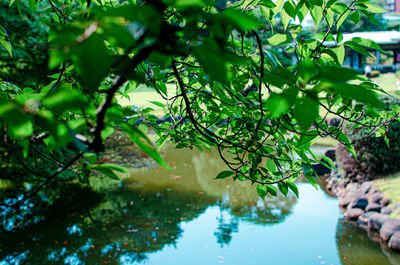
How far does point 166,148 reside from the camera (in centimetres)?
1350

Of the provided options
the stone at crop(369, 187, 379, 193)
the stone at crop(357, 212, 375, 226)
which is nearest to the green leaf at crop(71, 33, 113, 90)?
the stone at crop(357, 212, 375, 226)

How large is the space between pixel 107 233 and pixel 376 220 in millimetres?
4784

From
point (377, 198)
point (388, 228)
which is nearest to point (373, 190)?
point (377, 198)

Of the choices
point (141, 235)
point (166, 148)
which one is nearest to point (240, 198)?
point (141, 235)

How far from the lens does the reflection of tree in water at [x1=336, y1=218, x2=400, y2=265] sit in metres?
4.71

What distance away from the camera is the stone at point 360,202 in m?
6.09

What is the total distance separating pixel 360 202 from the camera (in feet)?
20.1

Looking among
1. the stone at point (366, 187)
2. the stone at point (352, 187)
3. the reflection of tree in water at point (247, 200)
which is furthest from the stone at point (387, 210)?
the reflection of tree in water at point (247, 200)

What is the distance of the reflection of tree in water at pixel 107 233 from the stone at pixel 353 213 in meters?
2.92

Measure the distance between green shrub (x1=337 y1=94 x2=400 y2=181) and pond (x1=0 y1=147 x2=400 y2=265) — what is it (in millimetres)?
852

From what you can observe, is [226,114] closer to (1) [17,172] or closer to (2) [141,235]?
(2) [141,235]

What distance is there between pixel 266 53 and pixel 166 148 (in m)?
12.7

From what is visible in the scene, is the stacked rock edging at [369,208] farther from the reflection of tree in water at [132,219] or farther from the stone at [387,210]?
the reflection of tree in water at [132,219]

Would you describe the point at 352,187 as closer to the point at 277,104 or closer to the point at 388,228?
the point at 388,228
